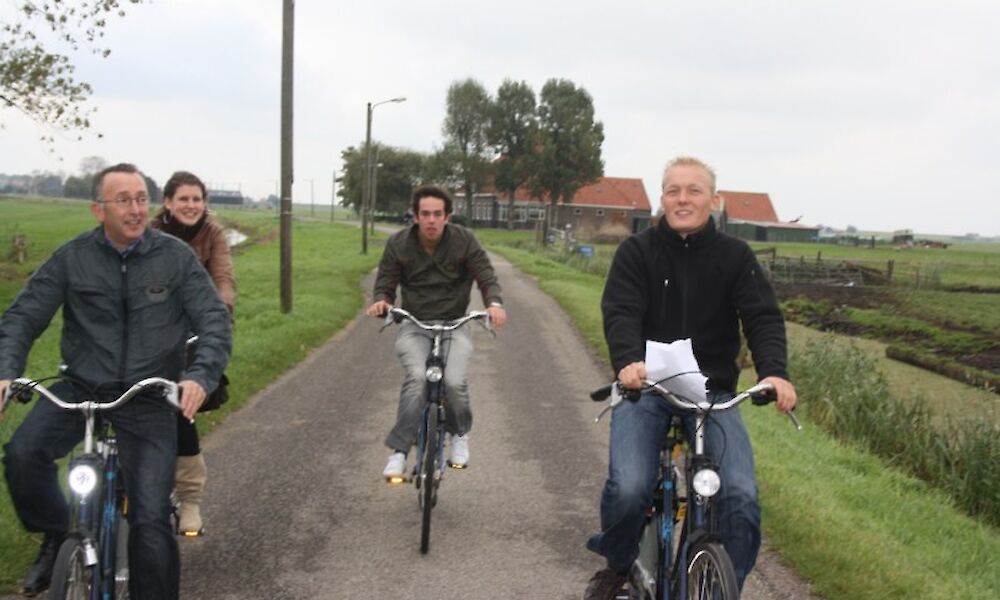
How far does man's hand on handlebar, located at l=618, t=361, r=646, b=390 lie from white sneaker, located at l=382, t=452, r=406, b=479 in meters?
2.56

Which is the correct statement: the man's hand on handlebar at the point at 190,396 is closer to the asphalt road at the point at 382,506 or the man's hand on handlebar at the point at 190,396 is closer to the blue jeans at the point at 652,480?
the asphalt road at the point at 382,506

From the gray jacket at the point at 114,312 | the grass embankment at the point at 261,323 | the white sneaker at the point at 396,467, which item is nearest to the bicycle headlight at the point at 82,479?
the gray jacket at the point at 114,312

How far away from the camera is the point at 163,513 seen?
12.3ft

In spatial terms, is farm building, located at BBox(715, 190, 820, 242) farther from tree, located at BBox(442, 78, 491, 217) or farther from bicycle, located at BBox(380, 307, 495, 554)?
bicycle, located at BBox(380, 307, 495, 554)

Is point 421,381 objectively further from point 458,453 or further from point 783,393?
point 783,393

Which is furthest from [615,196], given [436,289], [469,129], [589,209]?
[436,289]

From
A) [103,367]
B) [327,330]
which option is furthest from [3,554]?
[327,330]

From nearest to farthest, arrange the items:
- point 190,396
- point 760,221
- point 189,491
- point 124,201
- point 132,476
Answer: point 190,396 < point 132,476 < point 124,201 < point 189,491 < point 760,221

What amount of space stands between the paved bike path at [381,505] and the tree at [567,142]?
63356mm

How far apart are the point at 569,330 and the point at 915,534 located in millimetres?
10956

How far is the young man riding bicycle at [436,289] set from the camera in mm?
6039

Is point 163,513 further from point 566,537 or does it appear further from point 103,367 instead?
point 566,537

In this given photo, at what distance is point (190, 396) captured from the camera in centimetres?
363

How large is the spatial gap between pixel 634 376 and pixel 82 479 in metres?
2.13
